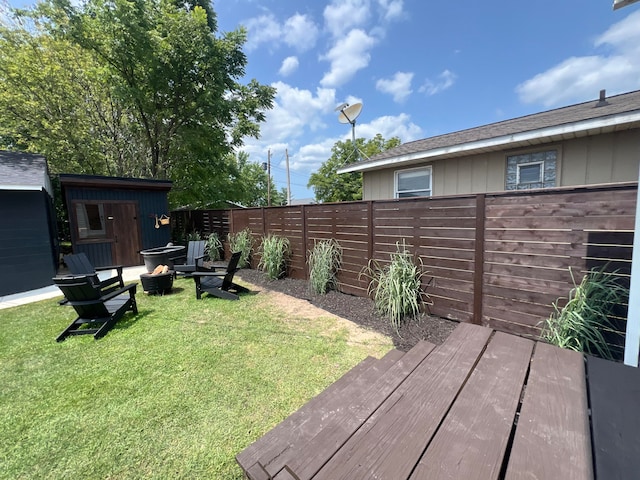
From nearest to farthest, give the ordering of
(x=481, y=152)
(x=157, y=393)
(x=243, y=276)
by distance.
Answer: (x=157, y=393) < (x=481, y=152) < (x=243, y=276)

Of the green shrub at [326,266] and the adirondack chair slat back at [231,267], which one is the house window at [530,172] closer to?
the green shrub at [326,266]

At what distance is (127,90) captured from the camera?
927cm

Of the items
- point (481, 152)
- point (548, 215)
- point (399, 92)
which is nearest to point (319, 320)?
point (548, 215)

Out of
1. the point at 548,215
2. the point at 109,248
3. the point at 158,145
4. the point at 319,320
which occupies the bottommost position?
the point at 319,320

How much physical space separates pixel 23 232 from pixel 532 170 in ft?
35.2

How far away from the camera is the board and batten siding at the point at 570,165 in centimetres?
416

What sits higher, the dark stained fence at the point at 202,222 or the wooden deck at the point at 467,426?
the dark stained fence at the point at 202,222

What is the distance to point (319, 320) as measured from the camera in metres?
4.00

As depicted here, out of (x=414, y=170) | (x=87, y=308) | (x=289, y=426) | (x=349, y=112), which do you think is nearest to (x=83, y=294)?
(x=87, y=308)

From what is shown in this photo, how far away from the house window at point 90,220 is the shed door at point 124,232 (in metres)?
0.22

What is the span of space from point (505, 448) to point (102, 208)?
10.3 metres

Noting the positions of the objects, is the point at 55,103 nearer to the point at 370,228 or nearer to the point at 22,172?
the point at 22,172

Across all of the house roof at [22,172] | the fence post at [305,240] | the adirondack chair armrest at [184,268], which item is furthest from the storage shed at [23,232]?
the fence post at [305,240]

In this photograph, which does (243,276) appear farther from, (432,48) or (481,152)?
(432,48)
